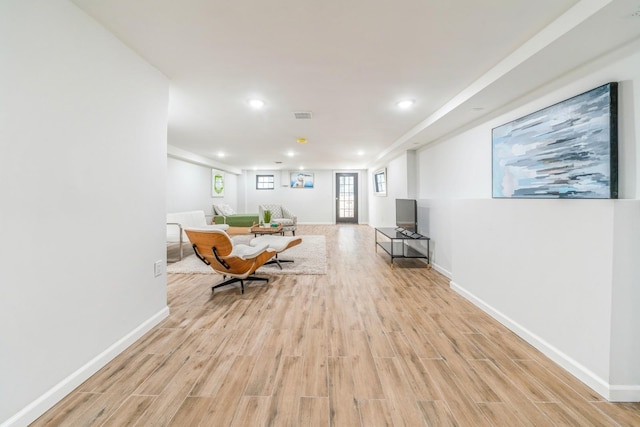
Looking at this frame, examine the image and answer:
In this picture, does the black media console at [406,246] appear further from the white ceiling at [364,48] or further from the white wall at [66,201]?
the white wall at [66,201]

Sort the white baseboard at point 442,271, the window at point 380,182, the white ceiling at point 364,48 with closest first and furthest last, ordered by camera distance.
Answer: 1. the white ceiling at point 364,48
2. the white baseboard at point 442,271
3. the window at point 380,182

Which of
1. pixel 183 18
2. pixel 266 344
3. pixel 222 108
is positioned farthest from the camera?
pixel 222 108

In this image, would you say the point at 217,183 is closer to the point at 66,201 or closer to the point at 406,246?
the point at 406,246

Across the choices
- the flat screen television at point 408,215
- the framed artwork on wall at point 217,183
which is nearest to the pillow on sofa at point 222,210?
the framed artwork on wall at point 217,183

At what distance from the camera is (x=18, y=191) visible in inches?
49.4

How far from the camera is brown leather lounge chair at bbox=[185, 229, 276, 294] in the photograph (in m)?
2.83

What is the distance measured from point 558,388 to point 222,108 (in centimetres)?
424

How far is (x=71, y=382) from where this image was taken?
4.91ft

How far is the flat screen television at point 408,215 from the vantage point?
4.58 m

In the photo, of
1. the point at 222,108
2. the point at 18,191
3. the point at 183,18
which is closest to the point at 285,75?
the point at 183,18

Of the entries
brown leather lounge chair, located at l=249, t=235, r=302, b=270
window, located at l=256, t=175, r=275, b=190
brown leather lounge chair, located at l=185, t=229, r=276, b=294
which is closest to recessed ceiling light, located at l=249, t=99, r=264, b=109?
brown leather lounge chair, located at l=185, t=229, r=276, b=294

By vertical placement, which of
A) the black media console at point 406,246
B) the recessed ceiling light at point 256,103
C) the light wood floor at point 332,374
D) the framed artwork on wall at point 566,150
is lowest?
the light wood floor at point 332,374

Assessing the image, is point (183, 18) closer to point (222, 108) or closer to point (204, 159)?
point (222, 108)

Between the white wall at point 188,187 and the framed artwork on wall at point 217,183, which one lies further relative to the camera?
the framed artwork on wall at point 217,183
